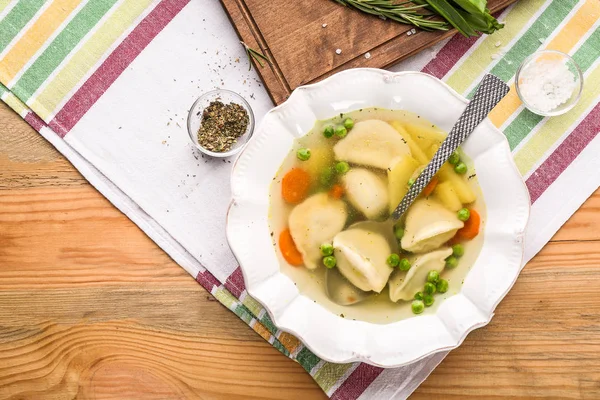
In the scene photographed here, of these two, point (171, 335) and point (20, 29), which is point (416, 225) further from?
point (20, 29)

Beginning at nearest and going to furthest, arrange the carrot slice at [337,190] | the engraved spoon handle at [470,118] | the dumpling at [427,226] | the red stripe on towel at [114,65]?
the engraved spoon handle at [470,118] < the dumpling at [427,226] < the carrot slice at [337,190] < the red stripe on towel at [114,65]

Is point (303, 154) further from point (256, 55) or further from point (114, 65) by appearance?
point (114, 65)

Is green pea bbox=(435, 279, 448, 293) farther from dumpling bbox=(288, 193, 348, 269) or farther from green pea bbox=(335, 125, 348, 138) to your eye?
green pea bbox=(335, 125, 348, 138)

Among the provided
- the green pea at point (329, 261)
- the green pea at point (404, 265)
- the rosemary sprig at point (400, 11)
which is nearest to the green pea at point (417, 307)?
the green pea at point (404, 265)

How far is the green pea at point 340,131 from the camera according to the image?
2.28m

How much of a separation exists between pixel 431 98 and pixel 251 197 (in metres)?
0.79

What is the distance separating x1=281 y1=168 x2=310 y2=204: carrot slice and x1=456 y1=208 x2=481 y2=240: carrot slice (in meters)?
0.65

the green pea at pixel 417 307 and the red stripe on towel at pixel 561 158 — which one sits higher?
the red stripe on towel at pixel 561 158

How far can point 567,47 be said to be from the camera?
2.46 meters

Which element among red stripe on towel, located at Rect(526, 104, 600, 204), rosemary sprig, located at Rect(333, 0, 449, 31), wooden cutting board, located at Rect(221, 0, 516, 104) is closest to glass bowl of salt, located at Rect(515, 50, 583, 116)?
red stripe on towel, located at Rect(526, 104, 600, 204)

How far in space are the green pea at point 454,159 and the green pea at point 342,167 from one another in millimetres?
406

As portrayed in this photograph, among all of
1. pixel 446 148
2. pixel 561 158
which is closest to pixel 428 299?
pixel 446 148

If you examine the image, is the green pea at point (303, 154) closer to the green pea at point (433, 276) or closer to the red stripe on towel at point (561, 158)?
the green pea at point (433, 276)

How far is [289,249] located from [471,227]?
73 centimetres
